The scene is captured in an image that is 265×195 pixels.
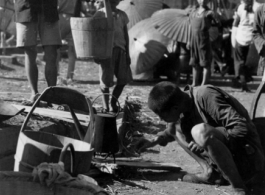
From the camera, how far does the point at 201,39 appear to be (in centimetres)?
1126

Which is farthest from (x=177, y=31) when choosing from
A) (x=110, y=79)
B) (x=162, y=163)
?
(x=162, y=163)

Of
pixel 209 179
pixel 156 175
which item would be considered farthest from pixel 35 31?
pixel 209 179

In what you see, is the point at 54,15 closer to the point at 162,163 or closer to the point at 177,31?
the point at 162,163

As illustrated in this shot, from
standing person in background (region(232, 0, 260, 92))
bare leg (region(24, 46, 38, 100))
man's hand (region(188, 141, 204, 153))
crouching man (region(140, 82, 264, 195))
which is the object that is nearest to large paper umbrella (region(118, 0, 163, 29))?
standing person in background (region(232, 0, 260, 92))

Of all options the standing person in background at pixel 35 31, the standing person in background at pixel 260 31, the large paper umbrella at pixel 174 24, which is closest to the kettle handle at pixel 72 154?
the standing person in background at pixel 35 31

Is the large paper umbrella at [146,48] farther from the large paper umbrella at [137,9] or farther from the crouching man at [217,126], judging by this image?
the crouching man at [217,126]

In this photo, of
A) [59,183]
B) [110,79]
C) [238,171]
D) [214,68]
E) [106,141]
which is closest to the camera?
[59,183]

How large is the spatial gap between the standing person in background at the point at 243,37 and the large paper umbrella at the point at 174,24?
1.07 metres

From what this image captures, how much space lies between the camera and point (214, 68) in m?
14.6

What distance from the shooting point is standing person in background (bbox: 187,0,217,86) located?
11219 millimetres

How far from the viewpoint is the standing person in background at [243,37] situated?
11953 mm

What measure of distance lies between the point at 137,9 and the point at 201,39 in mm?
3158

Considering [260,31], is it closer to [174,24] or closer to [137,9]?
[174,24]

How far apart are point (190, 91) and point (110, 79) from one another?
2970 millimetres
